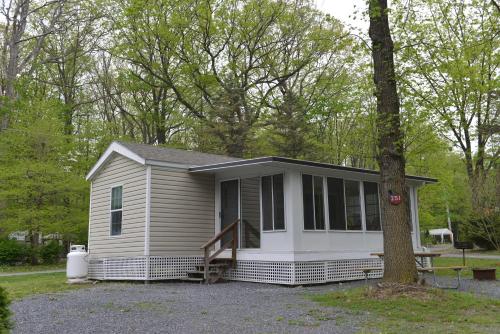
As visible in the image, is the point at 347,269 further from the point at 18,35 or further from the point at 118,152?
the point at 18,35

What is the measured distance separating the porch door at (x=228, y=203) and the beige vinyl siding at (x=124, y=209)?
6.95 ft

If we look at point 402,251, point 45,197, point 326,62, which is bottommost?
point 402,251

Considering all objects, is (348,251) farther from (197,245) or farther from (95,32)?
(95,32)

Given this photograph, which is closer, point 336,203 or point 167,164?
point 167,164

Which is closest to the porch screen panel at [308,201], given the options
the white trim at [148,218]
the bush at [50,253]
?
the white trim at [148,218]

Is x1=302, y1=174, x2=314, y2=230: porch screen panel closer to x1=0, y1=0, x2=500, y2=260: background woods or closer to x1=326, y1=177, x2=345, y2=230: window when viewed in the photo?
x1=326, y1=177, x2=345, y2=230: window

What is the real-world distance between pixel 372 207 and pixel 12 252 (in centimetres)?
1490

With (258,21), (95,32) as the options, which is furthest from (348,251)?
(95,32)

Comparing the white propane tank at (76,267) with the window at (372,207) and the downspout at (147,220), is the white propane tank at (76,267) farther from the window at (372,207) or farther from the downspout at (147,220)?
the window at (372,207)

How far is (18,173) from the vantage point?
18156mm

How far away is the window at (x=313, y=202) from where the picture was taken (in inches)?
429

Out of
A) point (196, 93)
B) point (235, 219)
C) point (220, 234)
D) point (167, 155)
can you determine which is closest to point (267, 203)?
point (235, 219)

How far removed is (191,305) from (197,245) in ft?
14.7

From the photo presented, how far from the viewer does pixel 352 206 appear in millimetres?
12148
